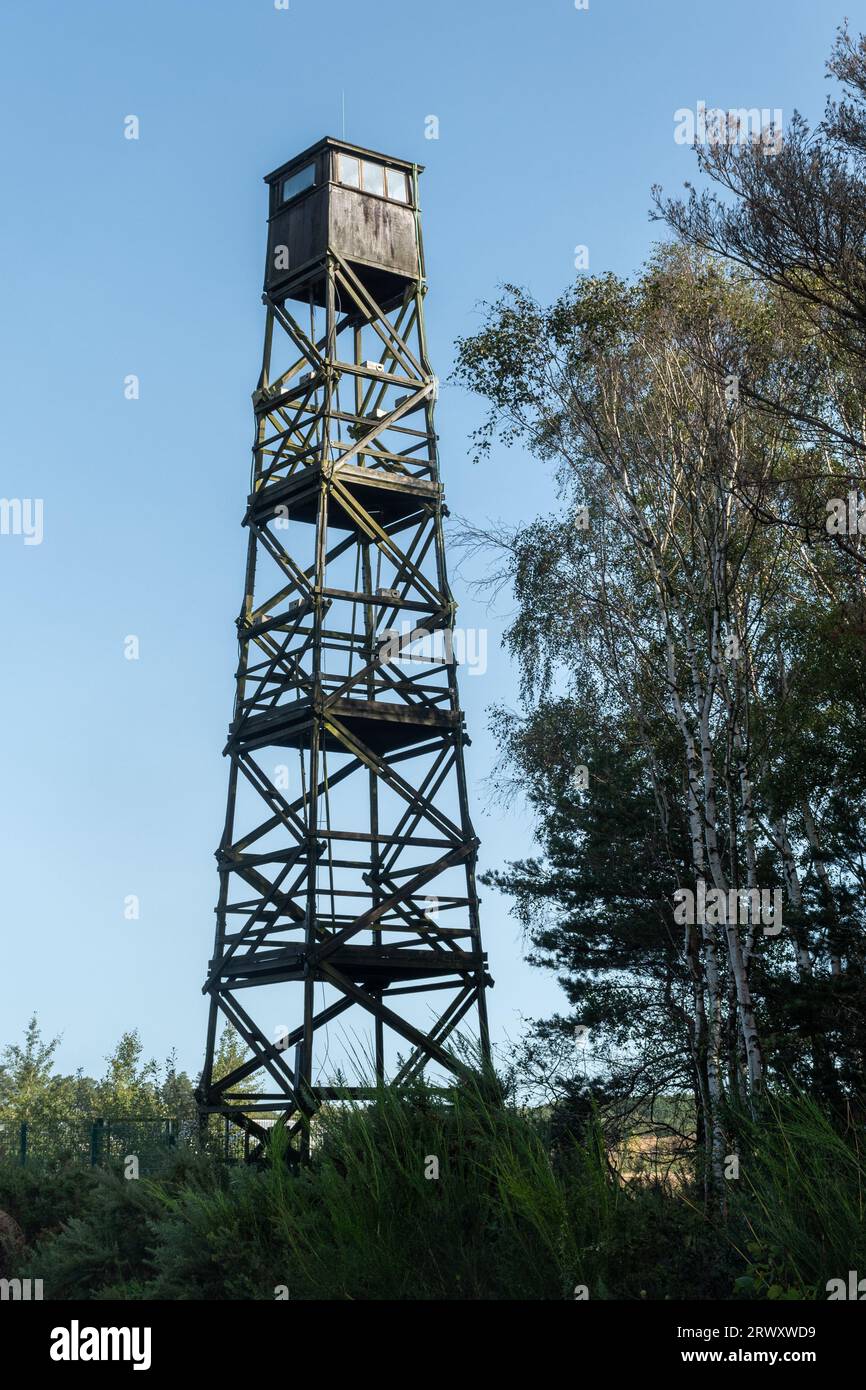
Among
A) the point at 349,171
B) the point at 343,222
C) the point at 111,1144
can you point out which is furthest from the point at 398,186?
the point at 111,1144

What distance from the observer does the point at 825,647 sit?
1923cm

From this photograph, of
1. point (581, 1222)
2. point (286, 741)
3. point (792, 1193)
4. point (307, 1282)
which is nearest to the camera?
point (792, 1193)

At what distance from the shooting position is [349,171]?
20906 millimetres

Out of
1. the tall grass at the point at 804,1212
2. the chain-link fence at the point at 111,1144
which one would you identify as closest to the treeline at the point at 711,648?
the tall grass at the point at 804,1212

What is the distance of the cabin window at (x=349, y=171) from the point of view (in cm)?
2081

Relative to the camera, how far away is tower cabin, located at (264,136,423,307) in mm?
20562

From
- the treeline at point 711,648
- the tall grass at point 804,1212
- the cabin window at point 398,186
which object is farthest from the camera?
the cabin window at point 398,186

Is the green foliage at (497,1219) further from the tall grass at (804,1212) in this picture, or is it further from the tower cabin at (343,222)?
the tower cabin at (343,222)

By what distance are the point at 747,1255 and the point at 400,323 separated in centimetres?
1567

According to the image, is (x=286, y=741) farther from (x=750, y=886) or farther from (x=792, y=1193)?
(x=792, y=1193)

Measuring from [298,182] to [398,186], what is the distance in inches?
59.4

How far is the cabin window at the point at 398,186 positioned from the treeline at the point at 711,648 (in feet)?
9.82

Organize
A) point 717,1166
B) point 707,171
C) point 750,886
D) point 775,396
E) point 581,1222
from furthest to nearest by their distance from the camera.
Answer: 1. point 775,396
2. point 750,886
3. point 707,171
4. point 717,1166
5. point 581,1222

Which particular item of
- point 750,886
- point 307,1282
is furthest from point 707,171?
point 307,1282
